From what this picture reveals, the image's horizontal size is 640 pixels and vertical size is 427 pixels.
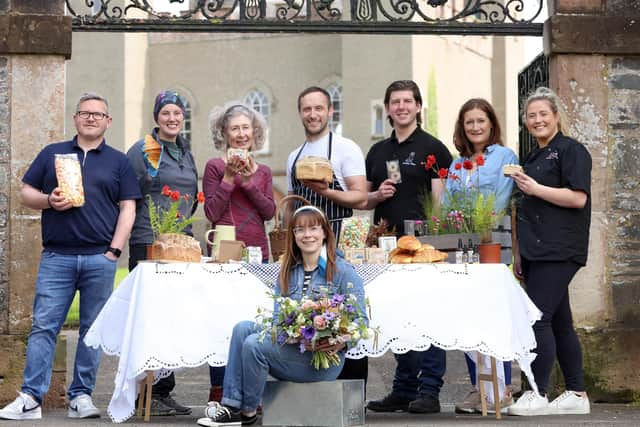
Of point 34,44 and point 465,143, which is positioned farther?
point 34,44

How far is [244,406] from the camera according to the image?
22.5 feet

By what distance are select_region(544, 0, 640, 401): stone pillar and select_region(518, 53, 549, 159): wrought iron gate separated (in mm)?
284

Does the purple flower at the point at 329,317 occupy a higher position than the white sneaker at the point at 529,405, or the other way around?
the purple flower at the point at 329,317

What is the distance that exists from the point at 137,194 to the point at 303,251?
54.4 inches

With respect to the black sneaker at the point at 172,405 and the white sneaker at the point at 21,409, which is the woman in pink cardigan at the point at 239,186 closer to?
the black sneaker at the point at 172,405

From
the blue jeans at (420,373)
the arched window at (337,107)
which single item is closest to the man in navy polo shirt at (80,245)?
the blue jeans at (420,373)

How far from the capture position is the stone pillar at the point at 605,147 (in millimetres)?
8852

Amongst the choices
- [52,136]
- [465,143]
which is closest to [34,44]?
[52,136]

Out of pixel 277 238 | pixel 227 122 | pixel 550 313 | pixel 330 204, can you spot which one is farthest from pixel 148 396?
pixel 550 313

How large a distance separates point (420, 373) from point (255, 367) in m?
1.79

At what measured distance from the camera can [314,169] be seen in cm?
739

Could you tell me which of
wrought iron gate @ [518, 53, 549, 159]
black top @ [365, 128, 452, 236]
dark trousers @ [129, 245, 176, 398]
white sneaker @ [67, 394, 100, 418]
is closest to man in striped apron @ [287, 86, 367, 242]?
black top @ [365, 128, 452, 236]

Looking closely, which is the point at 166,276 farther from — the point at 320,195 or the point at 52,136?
the point at 52,136

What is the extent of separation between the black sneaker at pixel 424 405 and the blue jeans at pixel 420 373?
0.03m
